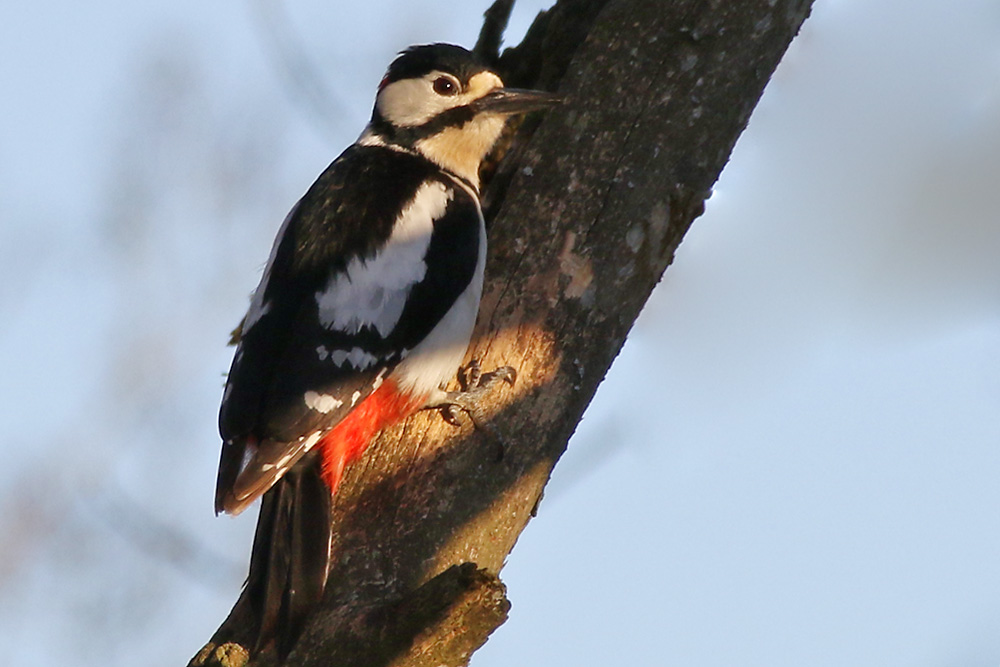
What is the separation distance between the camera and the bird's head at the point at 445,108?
3996mm

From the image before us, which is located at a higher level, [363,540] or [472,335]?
[472,335]

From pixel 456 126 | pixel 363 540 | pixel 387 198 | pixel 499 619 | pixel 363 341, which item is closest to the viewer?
pixel 499 619

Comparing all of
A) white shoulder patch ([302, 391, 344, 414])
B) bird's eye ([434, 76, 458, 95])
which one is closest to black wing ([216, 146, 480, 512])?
white shoulder patch ([302, 391, 344, 414])

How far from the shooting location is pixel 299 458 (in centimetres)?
321

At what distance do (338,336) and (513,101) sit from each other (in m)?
0.95

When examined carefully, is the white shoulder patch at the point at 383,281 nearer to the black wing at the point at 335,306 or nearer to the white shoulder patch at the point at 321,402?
the black wing at the point at 335,306

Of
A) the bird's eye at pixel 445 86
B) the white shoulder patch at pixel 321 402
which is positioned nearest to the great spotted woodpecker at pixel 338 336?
the white shoulder patch at pixel 321 402

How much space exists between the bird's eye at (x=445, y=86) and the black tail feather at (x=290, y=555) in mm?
1423

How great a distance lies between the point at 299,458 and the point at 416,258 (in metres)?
0.70

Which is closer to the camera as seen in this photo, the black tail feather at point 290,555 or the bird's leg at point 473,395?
the black tail feather at point 290,555

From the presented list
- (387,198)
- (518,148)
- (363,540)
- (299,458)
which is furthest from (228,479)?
(518,148)

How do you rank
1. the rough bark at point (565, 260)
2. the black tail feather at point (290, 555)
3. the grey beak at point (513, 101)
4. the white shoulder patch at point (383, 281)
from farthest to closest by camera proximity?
the grey beak at point (513, 101) < the white shoulder patch at point (383, 281) < the rough bark at point (565, 260) < the black tail feather at point (290, 555)

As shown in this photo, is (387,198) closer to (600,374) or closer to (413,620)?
(600,374)

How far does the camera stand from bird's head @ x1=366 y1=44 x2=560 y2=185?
3996 mm
